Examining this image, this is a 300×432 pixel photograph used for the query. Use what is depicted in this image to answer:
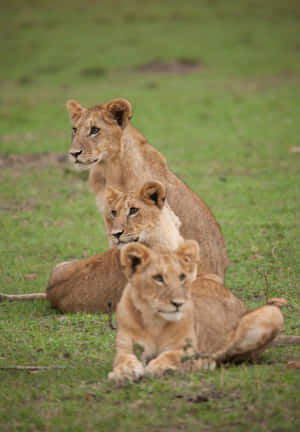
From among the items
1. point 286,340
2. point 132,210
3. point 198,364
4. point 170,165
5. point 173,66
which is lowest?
point 170,165

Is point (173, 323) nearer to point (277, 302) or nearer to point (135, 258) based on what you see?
point (135, 258)

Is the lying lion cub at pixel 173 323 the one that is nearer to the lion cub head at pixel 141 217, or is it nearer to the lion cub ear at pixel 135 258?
the lion cub ear at pixel 135 258

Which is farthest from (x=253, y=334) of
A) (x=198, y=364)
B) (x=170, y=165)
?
(x=170, y=165)

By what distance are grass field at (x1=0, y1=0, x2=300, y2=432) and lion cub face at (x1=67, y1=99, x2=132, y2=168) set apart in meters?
1.38

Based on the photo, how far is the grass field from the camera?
391 centimetres

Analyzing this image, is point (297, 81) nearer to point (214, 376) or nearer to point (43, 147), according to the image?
point (43, 147)

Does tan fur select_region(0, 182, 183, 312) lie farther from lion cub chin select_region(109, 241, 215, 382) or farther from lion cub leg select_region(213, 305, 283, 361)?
lion cub leg select_region(213, 305, 283, 361)

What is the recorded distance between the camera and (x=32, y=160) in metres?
13.1

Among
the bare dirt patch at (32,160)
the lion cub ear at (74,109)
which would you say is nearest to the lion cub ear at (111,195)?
the lion cub ear at (74,109)

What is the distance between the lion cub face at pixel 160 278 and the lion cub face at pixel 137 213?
984 millimetres

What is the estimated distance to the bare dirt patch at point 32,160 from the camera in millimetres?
12742

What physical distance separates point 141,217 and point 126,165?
4.40 ft

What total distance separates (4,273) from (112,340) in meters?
2.61

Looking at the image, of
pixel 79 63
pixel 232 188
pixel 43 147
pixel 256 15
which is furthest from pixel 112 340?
pixel 256 15
